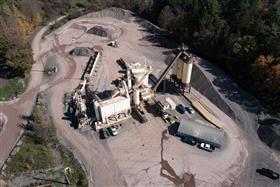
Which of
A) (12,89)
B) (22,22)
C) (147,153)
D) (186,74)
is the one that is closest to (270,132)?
(186,74)

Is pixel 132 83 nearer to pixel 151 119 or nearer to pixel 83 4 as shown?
pixel 151 119

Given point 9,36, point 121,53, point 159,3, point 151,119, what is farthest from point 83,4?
point 151,119

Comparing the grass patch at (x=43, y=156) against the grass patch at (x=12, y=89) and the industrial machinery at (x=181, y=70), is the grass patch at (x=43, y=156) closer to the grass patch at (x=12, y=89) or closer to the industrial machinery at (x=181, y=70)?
the grass patch at (x=12, y=89)

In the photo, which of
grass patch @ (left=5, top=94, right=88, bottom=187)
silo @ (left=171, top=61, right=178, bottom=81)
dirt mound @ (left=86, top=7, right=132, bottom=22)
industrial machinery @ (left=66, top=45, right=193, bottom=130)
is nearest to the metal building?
industrial machinery @ (left=66, top=45, right=193, bottom=130)

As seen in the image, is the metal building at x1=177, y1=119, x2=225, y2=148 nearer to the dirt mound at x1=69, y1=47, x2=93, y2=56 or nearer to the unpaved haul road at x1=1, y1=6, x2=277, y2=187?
A: the unpaved haul road at x1=1, y1=6, x2=277, y2=187

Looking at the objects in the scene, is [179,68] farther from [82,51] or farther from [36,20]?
[36,20]
